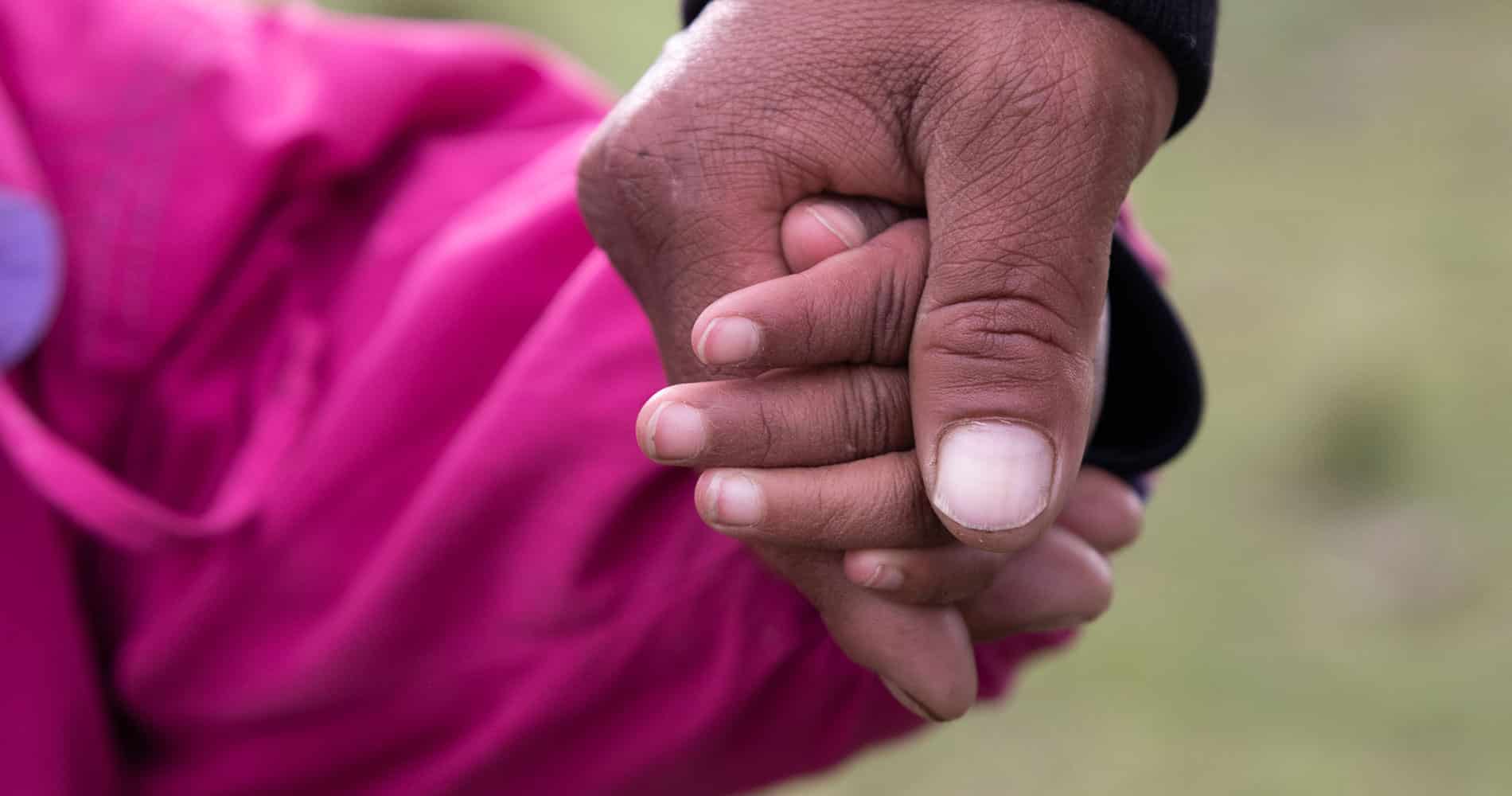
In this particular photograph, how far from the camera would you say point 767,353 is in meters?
0.36

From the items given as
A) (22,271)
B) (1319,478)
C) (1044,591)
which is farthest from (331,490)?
(1319,478)

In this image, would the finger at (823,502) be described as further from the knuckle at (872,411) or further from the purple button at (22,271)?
the purple button at (22,271)

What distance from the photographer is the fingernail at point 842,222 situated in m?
0.38

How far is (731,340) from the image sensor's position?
0.36 meters

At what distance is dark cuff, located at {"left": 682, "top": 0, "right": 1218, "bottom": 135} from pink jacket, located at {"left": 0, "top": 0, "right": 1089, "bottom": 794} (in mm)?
194

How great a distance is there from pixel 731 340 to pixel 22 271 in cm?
33

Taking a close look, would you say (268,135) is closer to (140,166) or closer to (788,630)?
(140,166)

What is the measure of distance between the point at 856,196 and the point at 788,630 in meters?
0.16

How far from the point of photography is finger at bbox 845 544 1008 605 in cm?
39

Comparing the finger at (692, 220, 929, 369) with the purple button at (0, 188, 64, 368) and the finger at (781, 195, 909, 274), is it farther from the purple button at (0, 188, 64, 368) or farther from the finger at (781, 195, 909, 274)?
the purple button at (0, 188, 64, 368)

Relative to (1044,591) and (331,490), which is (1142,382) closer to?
(1044,591)

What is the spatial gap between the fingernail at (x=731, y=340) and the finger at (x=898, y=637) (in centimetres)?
8

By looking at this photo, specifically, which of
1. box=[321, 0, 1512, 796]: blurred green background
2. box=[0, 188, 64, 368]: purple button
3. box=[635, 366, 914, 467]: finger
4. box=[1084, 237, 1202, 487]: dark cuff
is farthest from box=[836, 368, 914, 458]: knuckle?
box=[321, 0, 1512, 796]: blurred green background

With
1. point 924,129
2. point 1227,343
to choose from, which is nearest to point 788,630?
point 924,129
